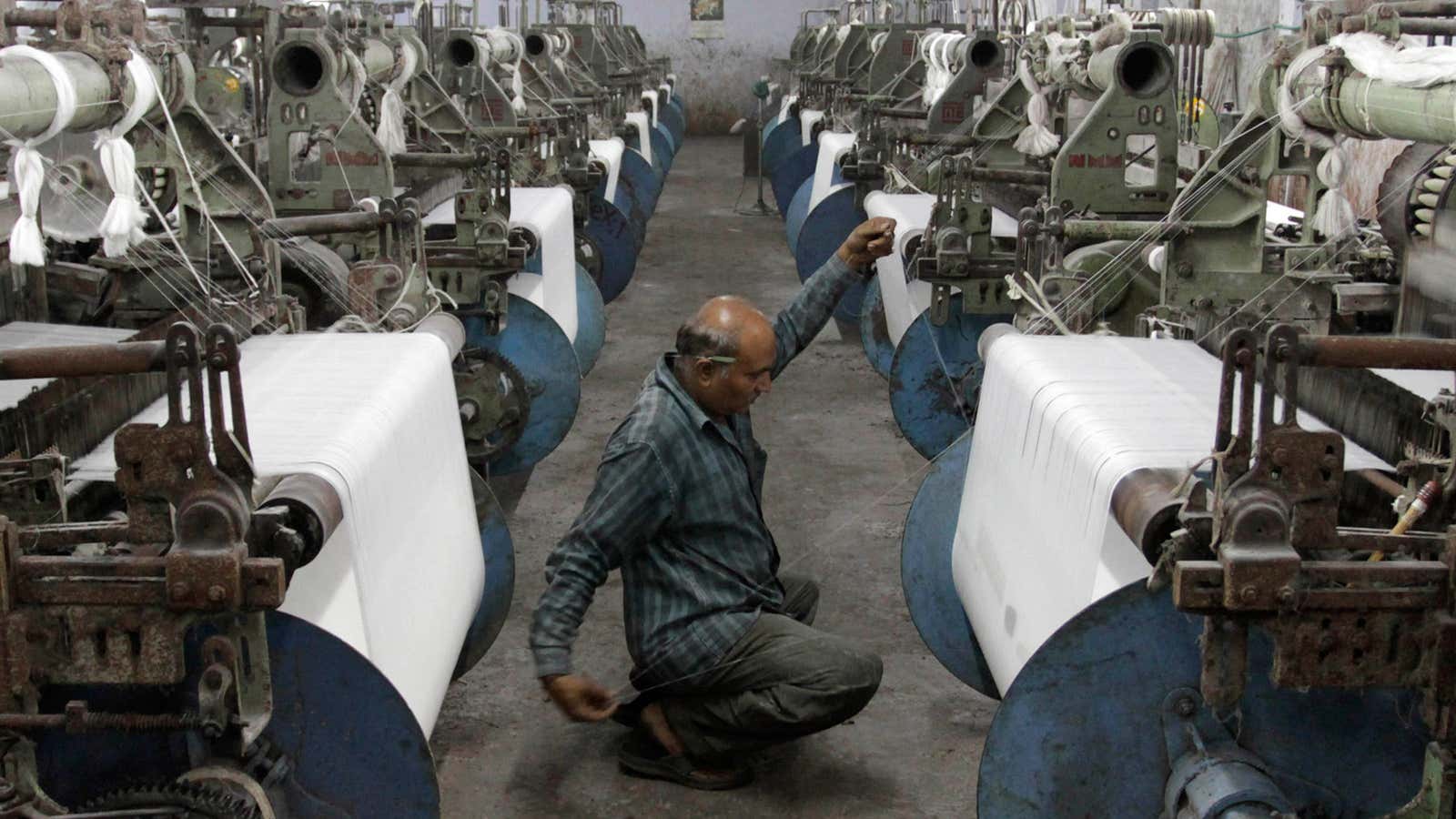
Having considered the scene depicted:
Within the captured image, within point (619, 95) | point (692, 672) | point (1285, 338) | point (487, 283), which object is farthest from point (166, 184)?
point (619, 95)

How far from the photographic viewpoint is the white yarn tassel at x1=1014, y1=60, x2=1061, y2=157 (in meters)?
6.26

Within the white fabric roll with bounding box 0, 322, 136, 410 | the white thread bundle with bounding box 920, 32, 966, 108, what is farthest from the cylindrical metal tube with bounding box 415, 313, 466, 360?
the white thread bundle with bounding box 920, 32, 966, 108

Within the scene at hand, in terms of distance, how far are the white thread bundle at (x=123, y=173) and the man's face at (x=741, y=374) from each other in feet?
3.82

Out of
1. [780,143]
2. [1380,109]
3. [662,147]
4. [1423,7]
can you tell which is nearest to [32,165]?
[1380,109]

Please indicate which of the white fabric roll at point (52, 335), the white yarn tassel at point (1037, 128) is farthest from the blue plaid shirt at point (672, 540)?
the white yarn tassel at point (1037, 128)

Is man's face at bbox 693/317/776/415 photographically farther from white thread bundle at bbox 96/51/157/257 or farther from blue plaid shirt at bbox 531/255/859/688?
white thread bundle at bbox 96/51/157/257

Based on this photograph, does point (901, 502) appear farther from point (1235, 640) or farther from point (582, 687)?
point (1235, 640)

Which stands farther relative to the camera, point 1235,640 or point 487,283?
point 487,283

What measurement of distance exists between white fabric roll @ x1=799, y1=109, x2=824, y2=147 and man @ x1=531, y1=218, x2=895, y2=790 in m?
8.72

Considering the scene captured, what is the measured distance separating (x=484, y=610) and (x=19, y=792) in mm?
1671

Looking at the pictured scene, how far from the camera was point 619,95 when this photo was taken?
505 inches

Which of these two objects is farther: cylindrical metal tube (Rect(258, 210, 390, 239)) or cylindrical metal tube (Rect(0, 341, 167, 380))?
cylindrical metal tube (Rect(258, 210, 390, 239))

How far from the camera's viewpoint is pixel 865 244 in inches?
146

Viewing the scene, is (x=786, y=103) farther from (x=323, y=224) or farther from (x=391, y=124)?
(x=323, y=224)
